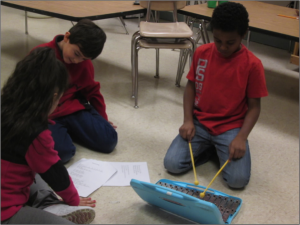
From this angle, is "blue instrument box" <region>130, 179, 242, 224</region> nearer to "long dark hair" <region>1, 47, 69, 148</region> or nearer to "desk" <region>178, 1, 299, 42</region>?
"long dark hair" <region>1, 47, 69, 148</region>

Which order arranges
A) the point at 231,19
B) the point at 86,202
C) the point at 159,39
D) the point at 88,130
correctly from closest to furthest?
the point at 86,202 → the point at 231,19 → the point at 88,130 → the point at 159,39

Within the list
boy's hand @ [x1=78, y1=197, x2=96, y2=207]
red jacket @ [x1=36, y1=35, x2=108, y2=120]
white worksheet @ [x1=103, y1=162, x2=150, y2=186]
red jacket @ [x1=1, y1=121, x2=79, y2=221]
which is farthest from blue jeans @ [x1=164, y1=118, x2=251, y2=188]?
red jacket @ [x1=1, y1=121, x2=79, y2=221]

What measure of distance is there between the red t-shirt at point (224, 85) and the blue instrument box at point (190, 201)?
12.8 inches

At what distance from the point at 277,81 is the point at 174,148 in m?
1.49

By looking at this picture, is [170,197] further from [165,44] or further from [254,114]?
[165,44]

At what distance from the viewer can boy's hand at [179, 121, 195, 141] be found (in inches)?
63.2

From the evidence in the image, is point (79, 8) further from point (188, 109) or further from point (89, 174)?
point (89, 174)

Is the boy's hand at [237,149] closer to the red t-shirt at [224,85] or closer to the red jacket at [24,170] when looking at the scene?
the red t-shirt at [224,85]

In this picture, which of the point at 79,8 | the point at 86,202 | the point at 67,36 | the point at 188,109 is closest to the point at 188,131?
the point at 188,109

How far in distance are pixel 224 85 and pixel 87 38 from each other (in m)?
0.64

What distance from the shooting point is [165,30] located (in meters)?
2.18

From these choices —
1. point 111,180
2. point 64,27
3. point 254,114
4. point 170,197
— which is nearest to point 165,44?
point 254,114

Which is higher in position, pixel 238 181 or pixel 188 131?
pixel 188 131

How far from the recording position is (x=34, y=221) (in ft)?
3.31
